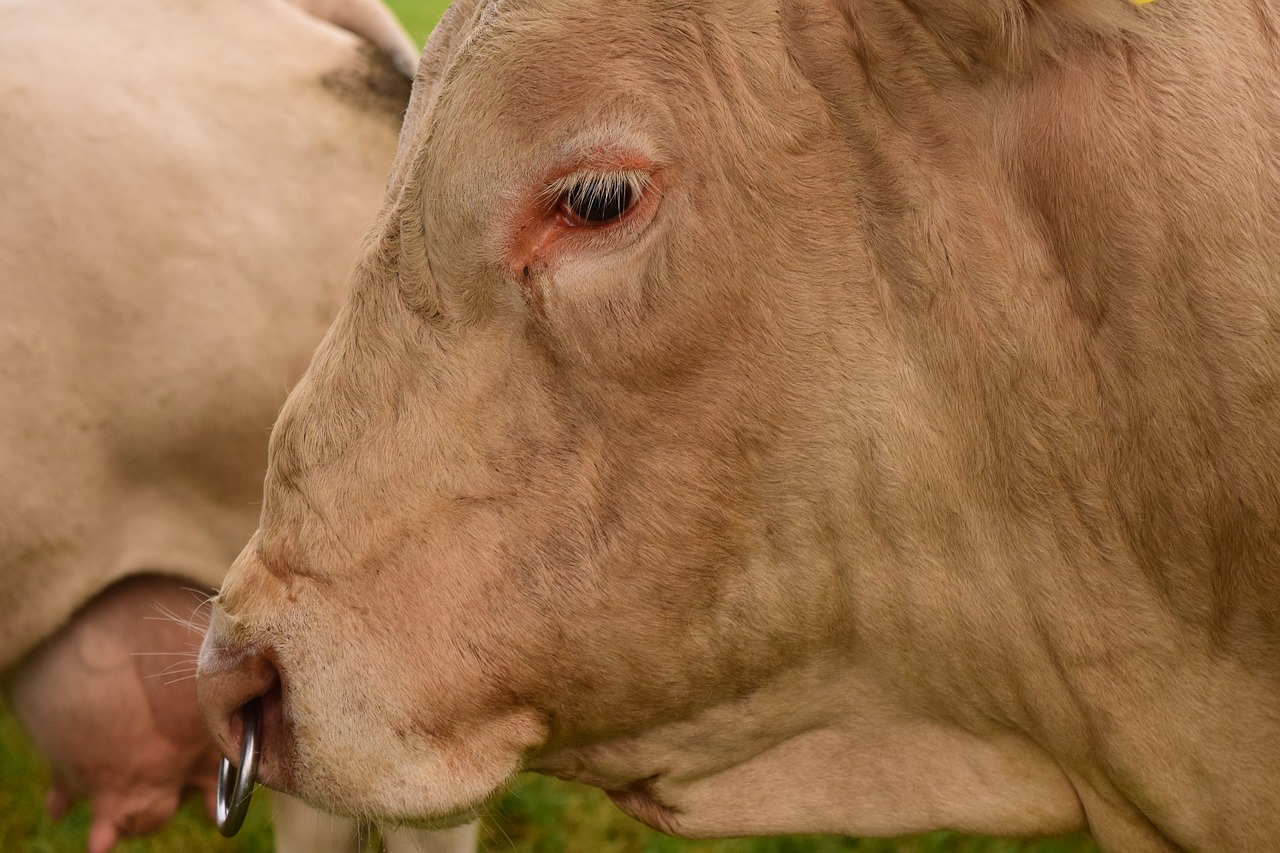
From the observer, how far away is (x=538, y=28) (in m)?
1.79

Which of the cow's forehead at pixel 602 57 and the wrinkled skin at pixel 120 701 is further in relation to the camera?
the wrinkled skin at pixel 120 701

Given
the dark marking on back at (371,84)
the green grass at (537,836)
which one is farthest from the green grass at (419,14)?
the green grass at (537,836)

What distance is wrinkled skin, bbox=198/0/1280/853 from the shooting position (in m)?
1.76

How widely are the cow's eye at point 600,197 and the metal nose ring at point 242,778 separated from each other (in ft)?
2.98

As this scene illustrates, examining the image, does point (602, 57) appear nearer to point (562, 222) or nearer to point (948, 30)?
point (562, 222)

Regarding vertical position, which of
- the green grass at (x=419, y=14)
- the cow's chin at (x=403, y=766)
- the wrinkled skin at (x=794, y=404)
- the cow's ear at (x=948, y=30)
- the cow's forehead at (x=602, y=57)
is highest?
the cow's ear at (x=948, y=30)

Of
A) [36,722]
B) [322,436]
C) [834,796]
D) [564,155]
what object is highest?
[564,155]

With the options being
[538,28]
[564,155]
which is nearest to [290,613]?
[564,155]

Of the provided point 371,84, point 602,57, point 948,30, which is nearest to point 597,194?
point 602,57

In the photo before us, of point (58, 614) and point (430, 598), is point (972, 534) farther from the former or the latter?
point (58, 614)

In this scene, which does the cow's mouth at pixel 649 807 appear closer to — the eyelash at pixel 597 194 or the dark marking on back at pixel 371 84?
the eyelash at pixel 597 194

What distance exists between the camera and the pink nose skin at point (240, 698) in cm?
194

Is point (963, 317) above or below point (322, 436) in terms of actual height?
above

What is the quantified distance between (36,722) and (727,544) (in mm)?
2021
